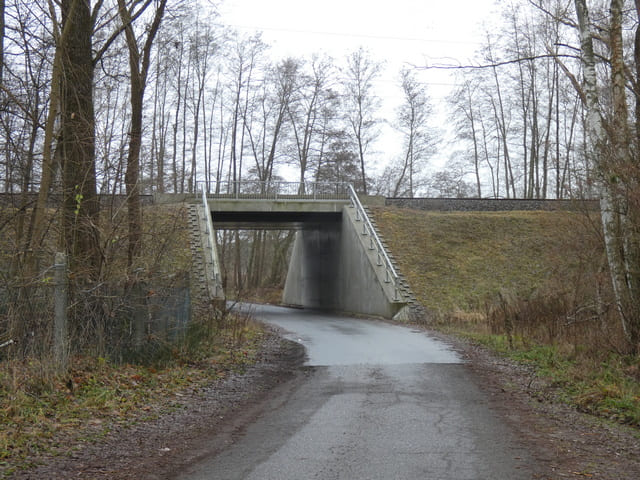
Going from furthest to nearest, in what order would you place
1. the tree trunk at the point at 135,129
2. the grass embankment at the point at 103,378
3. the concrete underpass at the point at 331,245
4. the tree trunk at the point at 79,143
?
the concrete underpass at the point at 331,245
the tree trunk at the point at 135,129
the tree trunk at the point at 79,143
the grass embankment at the point at 103,378

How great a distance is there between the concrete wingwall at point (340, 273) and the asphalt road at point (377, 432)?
517 inches

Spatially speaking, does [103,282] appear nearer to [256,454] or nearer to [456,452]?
[256,454]

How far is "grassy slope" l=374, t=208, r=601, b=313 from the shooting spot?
24.6m

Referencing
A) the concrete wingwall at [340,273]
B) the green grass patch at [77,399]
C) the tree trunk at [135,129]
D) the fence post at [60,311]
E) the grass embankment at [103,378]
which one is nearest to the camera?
the green grass patch at [77,399]

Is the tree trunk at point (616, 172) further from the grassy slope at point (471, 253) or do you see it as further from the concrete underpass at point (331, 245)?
the concrete underpass at point (331, 245)

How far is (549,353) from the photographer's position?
11.6m

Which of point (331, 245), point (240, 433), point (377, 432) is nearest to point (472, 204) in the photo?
point (331, 245)

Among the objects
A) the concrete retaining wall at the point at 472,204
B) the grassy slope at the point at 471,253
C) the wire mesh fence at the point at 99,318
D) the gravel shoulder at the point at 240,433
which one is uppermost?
the concrete retaining wall at the point at 472,204

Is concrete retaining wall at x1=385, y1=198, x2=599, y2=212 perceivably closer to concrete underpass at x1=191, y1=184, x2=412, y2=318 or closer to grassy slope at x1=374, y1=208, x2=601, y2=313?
grassy slope at x1=374, y1=208, x2=601, y2=313

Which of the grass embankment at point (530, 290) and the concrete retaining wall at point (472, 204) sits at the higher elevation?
the concrete retaining wall at point (472, 204)

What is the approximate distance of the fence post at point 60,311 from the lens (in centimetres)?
800

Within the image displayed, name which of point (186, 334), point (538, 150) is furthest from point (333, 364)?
point (538, 150)

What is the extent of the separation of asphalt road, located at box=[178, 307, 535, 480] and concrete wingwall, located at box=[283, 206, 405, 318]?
13122mm

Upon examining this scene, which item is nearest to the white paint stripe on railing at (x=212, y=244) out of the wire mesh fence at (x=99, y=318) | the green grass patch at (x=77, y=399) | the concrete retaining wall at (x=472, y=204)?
the concrete retaining wall at (x=472, y=204)
